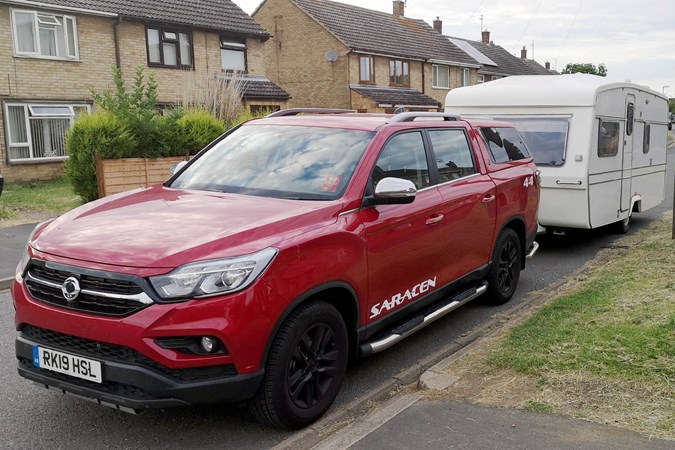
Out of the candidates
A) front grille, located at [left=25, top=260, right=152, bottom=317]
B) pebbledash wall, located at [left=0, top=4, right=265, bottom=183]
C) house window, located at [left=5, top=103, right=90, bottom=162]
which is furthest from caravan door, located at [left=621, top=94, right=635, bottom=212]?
house window, located at [left=5, top=103, right=90, bottom=162]

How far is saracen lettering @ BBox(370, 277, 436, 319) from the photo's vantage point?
14.6ft

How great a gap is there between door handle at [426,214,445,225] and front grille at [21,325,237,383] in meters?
2.19

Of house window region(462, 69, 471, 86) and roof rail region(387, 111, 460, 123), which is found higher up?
house window region(462, 69, 471, 86)

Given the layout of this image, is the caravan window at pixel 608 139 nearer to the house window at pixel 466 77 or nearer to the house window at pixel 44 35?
the house window at pixel 44 35

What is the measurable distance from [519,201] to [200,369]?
4364 mm

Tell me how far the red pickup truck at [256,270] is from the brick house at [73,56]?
48.5 feet

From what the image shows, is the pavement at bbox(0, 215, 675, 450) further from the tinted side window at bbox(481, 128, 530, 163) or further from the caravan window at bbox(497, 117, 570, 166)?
the caravan window at bbox(497, 117, 570, 166)

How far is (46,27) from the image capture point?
2003 centimetres

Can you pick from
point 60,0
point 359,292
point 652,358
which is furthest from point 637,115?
point 60,0

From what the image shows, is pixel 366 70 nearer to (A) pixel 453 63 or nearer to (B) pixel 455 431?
(A) pixel 453 63

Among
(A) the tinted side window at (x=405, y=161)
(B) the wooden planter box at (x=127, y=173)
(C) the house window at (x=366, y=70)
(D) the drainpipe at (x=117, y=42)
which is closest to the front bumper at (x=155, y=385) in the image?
(A) the tinted side window at (x=405, y=161)

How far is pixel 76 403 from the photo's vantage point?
14.1 ft

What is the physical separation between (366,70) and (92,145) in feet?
75.7

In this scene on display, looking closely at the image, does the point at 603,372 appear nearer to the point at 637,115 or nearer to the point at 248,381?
the point at 248,381
